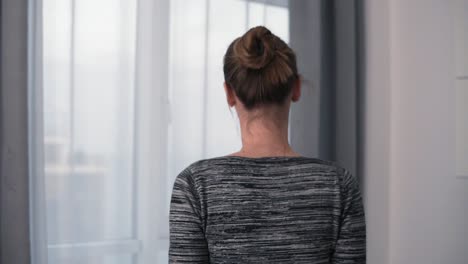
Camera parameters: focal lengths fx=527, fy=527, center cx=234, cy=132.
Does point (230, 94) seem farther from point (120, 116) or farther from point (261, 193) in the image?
point (120, 116)

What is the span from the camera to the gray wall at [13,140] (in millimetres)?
1679

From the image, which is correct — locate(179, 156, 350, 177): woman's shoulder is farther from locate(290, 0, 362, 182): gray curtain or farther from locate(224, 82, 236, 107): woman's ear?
locate(290, 0, 362, 182): gray curtain

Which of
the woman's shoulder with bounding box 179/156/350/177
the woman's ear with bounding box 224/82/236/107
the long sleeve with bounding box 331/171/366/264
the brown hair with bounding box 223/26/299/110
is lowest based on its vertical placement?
the long sleeve with bounding box 331/171/366/264

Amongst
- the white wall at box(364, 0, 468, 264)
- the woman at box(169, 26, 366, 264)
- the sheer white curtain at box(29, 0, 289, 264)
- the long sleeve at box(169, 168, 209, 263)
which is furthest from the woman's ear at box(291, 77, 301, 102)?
the white wall at box(364, 0, 468, 264)

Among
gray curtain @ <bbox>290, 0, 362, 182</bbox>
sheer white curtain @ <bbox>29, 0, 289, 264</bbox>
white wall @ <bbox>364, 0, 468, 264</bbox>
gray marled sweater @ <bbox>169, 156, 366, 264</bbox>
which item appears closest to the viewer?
gray marled sweater @ <bbox>169, 156, 366, 264</bbox>

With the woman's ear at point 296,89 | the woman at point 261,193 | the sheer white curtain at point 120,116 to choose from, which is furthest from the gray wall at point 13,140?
the woman's ear at point 296,89

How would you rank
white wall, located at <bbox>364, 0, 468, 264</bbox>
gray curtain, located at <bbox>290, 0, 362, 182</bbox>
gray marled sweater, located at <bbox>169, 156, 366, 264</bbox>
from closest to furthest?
gray marled sweater, located at <bbox>169, 156, 366, 264</bbox>
white wall, located at <bbox>364, 0, 468, 264</bbox>
gray curtain, located at <bbox>290, 0, 362, 182</bbox>

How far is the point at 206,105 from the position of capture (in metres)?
2.21

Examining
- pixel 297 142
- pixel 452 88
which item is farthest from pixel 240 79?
pixel 452 88

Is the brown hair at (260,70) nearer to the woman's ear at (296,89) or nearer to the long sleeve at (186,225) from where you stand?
the woman's ear at (296,89)

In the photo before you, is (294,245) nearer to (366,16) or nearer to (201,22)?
(201,22)

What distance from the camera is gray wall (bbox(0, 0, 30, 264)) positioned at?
1679 millimetres

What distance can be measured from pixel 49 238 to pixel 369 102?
1.64 m

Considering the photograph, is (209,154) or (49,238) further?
(209,154)
